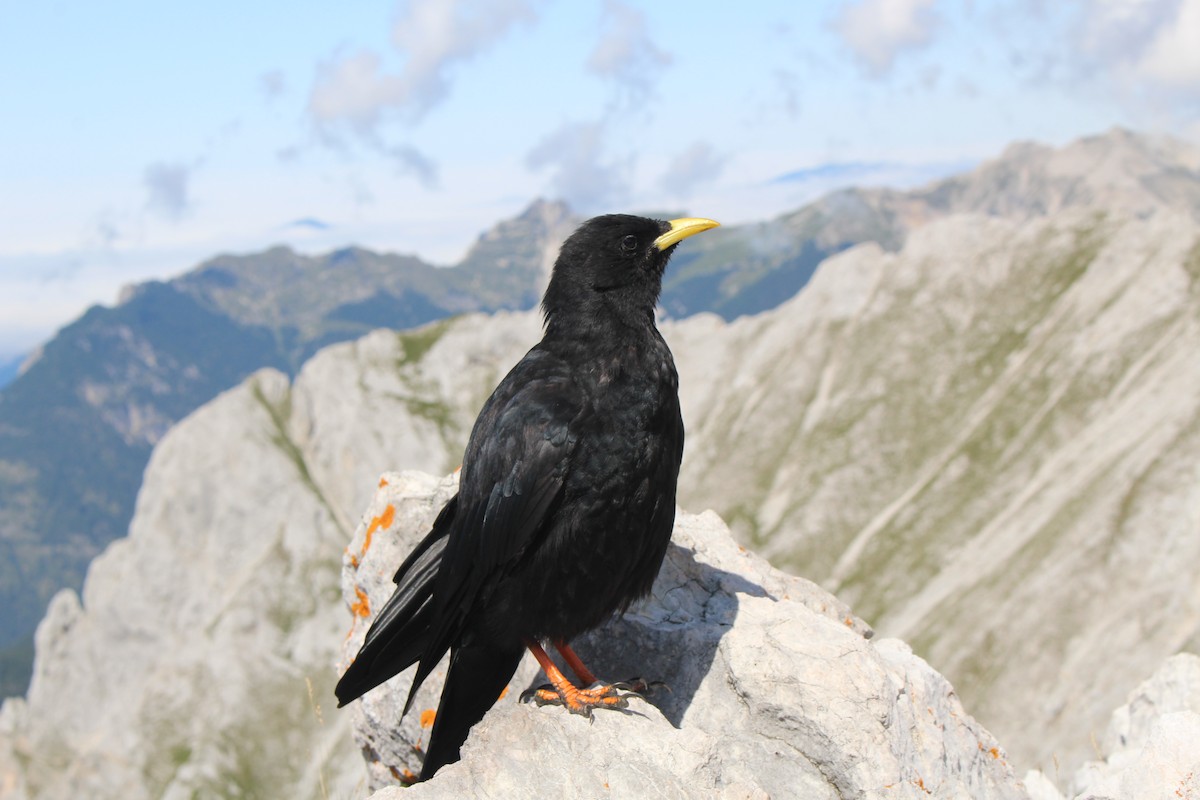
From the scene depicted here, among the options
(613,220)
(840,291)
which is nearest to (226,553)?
(840,291)

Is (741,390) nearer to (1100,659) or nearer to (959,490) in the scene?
(959,490)

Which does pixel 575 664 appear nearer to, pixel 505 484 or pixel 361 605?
pixel 505 484

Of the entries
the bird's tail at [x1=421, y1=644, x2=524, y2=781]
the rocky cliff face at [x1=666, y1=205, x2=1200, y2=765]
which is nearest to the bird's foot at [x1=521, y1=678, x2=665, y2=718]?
the bird's tail at [x1=421, y1=644, x2=524, y2=781]

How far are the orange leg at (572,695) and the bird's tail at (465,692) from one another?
0.33 m

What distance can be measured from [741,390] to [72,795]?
405 ft

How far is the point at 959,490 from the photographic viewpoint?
120m

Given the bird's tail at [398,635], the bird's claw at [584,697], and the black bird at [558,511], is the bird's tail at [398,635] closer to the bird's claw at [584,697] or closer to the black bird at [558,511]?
the black bird at [558,511]

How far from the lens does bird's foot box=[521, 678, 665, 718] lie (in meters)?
8.30

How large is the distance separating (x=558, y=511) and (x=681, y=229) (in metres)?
3.16

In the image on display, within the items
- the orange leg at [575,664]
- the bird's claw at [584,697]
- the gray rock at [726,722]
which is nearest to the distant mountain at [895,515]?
the gray rock at [726,722]

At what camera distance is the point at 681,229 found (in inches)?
365

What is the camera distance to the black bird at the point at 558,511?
814cm

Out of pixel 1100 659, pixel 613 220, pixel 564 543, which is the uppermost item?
pixel 613 220

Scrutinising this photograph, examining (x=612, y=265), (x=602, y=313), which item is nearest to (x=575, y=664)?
(x=602, y=313)
